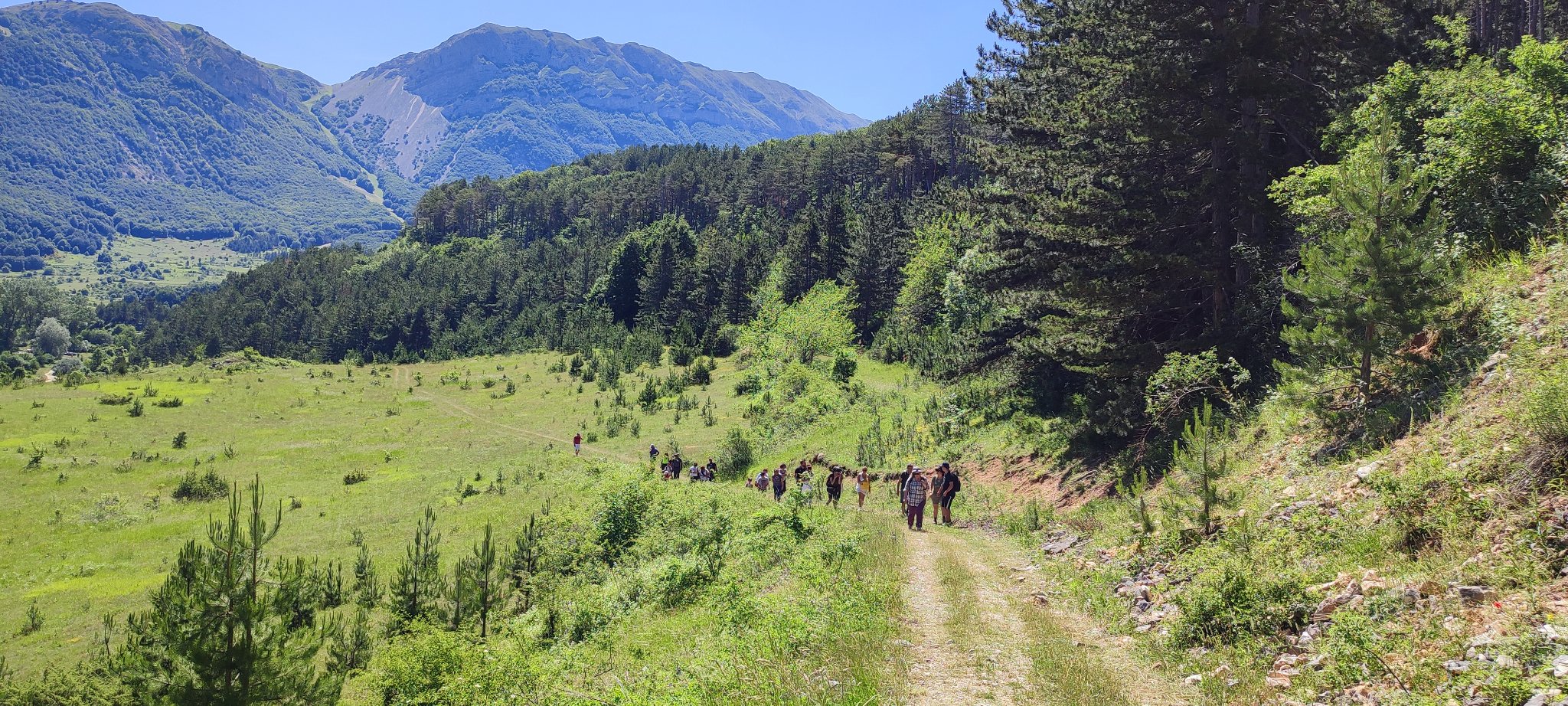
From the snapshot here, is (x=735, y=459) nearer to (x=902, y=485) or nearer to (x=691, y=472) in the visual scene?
(x=691, y=472)

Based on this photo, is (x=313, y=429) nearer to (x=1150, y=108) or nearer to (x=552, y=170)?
(x=1150, y=108)

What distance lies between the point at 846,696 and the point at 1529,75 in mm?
14864

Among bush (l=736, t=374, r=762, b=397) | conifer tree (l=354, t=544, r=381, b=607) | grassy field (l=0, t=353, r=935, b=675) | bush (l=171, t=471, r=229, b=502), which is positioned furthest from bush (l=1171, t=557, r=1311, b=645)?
bush (l=736, t=374, r=762, b=397)

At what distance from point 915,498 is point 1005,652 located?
903 centimetres

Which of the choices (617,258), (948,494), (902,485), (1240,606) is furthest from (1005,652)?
(617,258)

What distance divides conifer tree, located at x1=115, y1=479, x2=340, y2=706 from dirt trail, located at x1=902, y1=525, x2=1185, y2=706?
7034 millimetres

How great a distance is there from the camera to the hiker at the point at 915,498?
16734 millimetres

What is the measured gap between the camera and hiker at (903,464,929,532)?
1673 cm

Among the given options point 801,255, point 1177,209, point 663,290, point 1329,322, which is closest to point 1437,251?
point 1329,322

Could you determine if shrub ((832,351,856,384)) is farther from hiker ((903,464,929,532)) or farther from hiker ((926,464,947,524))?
hiker ((903,464,929,532))

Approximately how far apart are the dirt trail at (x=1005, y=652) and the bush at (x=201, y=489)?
109ft

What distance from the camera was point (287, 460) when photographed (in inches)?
1526

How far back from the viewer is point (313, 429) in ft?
→ 156

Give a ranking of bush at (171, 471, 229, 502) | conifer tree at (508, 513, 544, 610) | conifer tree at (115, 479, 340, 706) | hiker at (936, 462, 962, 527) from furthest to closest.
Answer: bush at (171, 471, 229, 502) → hiker at (936, 462, 962, 527) → conifer tree at (508, 513, 544, 610) → conifer tree at (115, 479, 340, 706)
